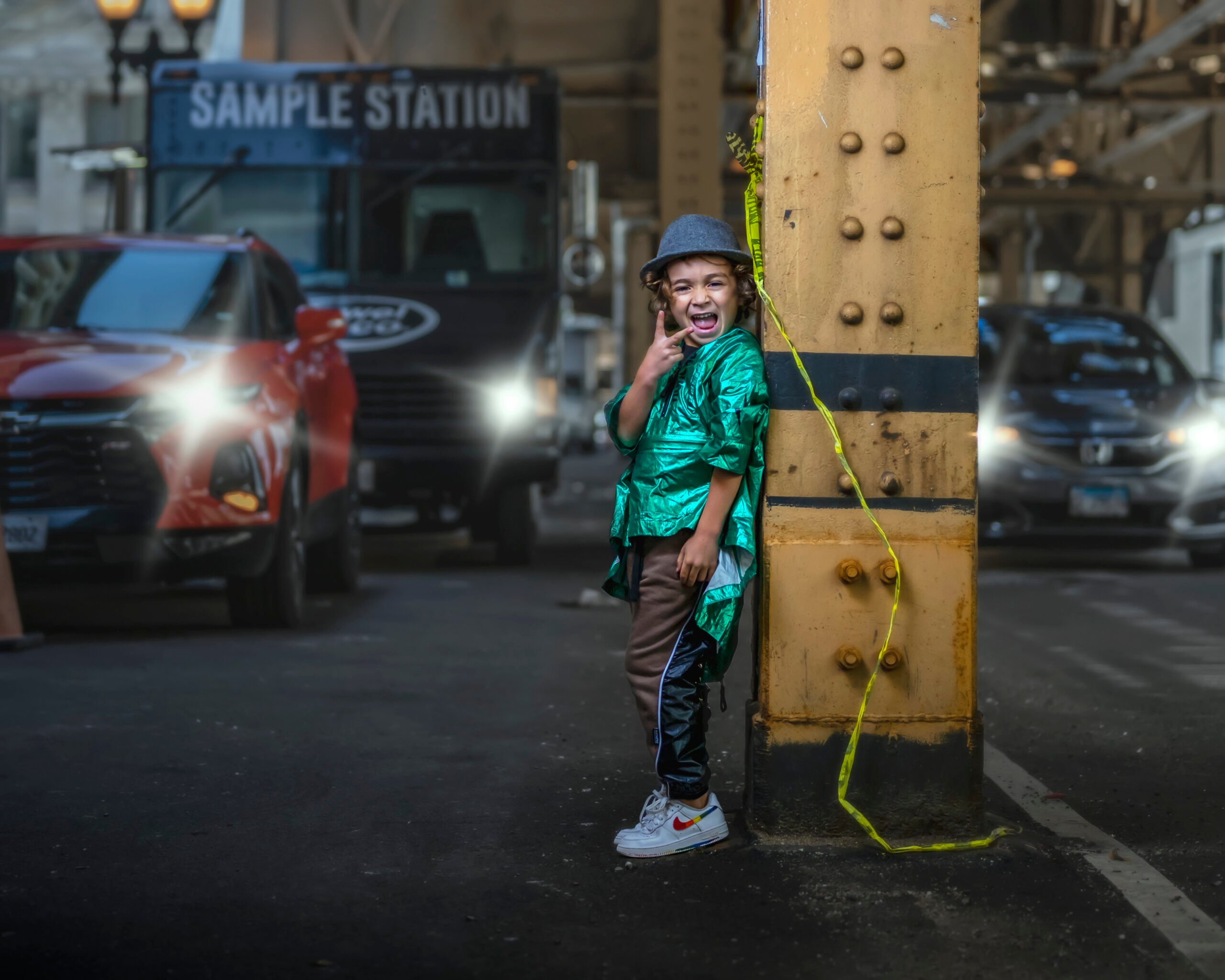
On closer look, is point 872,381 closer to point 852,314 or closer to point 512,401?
point 852,314

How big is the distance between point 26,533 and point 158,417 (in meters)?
0.79

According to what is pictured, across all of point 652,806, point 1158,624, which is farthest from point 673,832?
point 1158,624

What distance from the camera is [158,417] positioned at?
7945 millimetres

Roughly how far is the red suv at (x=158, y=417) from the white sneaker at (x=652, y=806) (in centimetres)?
410

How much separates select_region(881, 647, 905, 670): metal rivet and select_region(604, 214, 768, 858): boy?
37cm

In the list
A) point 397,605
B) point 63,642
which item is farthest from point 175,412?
point 397,605

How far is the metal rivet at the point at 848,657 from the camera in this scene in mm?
4359

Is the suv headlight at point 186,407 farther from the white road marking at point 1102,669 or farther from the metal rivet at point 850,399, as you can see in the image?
the metal rivet at point 850,399

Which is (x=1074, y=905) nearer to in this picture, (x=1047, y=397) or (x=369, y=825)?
(x=369, y=825)

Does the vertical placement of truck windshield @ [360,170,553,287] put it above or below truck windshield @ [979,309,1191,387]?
above

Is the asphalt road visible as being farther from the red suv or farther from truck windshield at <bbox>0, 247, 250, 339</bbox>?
truck windshield at <bbox>0, 247, 250, 339</bbox>

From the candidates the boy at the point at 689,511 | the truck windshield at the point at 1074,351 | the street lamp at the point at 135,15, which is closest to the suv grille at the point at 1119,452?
the truck windshield at the point at 1074,351

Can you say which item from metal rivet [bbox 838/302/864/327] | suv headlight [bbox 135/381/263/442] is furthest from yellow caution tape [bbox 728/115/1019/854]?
suv headlight [bbox 135/381/263/442]

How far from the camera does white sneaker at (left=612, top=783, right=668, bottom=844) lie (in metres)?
4.37
